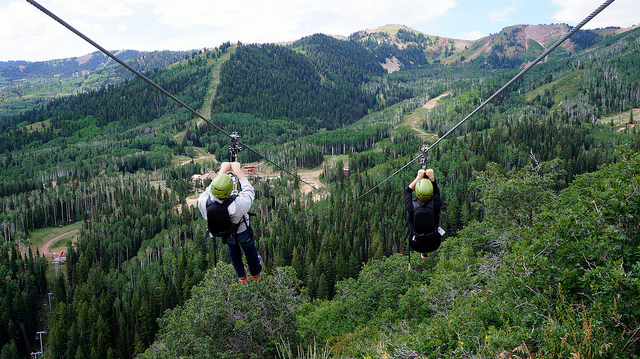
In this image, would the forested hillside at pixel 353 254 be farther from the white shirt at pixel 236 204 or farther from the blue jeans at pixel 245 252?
the white shirt at pixel 236 204

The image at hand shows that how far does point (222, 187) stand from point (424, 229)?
17.5ft

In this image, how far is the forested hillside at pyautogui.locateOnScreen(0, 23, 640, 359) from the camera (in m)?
11.7

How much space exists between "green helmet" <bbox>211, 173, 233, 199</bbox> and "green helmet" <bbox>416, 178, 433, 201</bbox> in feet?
15.2

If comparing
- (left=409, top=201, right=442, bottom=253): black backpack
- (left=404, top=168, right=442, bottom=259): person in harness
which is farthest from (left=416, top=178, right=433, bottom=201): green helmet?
(left=409, top=201, right=442, bottom=253): black backpack

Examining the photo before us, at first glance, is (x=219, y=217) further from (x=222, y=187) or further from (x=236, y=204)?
(x=222, y=187)

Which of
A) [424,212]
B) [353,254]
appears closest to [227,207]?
[424,212]

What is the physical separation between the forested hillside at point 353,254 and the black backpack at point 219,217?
2977mm

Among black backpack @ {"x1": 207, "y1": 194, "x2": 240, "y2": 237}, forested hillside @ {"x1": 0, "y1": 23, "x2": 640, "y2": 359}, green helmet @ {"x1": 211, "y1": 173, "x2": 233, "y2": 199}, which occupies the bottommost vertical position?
forested hillside @ {"x1": 0, "y1": 23, "x2": 640, "y2": 359}

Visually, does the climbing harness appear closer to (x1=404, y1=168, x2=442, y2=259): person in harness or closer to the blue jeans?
the blue jeans

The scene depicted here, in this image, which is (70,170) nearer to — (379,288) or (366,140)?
(366,140)

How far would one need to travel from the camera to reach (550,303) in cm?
1196

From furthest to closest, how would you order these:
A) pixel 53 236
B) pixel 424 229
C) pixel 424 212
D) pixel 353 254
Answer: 1. pixel 53 236
2. pixel 353 254
3. pixel 424 229
4. pixel 424 212

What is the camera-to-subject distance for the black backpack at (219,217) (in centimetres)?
710

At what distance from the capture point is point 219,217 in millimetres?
7098
